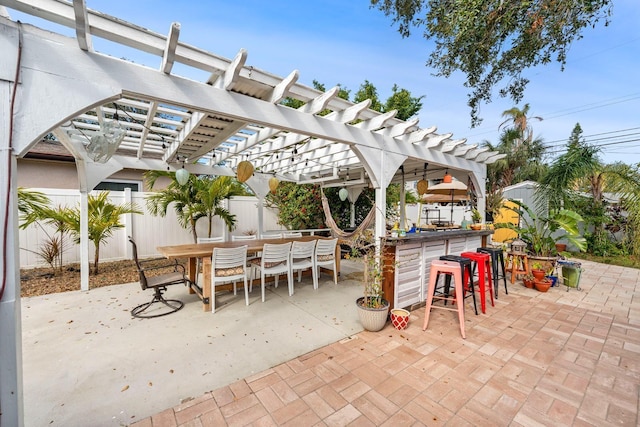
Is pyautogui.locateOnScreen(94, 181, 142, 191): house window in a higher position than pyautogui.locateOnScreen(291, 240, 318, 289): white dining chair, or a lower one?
higher

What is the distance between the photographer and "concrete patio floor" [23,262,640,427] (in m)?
1.76

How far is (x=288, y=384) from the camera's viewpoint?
2.04 metres

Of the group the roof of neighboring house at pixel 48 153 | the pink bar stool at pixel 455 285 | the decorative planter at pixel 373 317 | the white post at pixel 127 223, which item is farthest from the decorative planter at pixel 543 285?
the roof of neighboring house at pixel 48 153

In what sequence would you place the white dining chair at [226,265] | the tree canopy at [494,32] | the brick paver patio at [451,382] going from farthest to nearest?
the white dining chair at [226,265] < the tree canopy at [494,32] < the brick paver patio at [451,382]

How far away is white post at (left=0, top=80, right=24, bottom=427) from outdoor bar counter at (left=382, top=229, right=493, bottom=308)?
3.03 meters

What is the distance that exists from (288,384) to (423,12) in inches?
198

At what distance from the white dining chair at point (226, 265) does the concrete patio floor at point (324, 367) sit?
16.3 inches

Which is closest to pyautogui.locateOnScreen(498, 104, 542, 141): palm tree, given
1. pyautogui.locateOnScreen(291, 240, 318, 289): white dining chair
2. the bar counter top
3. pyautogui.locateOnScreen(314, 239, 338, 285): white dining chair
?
the bar counter top

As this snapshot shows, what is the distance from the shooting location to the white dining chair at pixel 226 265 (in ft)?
11.4

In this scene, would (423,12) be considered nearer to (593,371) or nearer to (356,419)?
(593,371)

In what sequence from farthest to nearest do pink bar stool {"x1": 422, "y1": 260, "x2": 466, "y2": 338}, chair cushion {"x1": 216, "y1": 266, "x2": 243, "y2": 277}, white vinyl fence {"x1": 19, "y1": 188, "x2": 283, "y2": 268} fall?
white vinyl fence {"x1": 19, "y1": 188, "x2": 283, "y2": 268} → chair cushion {"x1": 216, "y1": 266, "x2": 243, "y2": 277} → pink bar stool {"x1": 422, "y1": 260, "x2": 466, "y2": 338}

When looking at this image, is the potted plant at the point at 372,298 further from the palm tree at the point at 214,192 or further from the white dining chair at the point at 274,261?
the palm tree at the point at 214,192

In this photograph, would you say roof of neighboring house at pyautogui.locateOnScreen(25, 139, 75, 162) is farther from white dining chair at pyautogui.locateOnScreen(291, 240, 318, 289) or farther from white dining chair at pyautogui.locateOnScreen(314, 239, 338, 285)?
white dining chair at pyautogui.locateOnScreen(314, 239, 338, 285)

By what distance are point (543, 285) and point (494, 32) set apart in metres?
3.89
